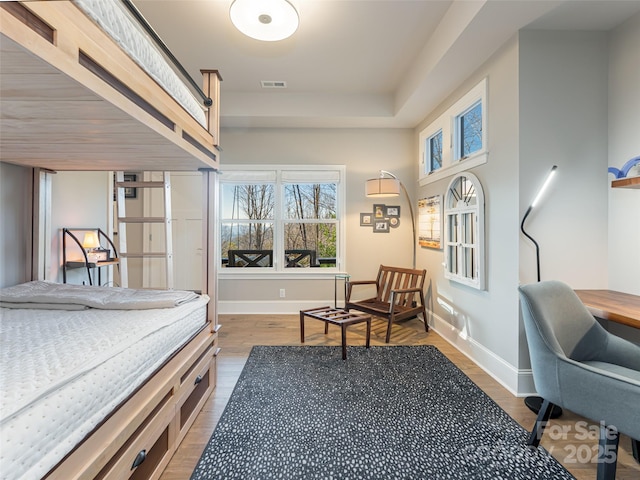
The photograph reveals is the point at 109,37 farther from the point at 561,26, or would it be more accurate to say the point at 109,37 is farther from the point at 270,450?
the point at 561,26

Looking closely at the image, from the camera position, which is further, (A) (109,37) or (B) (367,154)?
(B) (367,154)

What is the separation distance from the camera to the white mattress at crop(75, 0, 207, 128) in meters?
0.94

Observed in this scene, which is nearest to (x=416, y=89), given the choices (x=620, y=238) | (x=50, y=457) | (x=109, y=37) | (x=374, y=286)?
(x=620, y=238)

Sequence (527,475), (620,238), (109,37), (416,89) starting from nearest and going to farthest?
1. (109,37)
2. (527,475)
3. (620,238)
4. (416,89)

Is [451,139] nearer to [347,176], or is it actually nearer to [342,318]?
[347,176]

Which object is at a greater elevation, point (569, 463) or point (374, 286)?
point (374, 286)

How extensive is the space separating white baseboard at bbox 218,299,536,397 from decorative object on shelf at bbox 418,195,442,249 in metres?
0.96

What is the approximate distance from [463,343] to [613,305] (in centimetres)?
143

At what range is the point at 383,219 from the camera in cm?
438

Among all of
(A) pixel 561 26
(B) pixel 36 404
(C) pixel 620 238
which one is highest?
(A) pixel 561 26

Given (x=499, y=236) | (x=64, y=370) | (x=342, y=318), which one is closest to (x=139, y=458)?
(x=64, y=370)

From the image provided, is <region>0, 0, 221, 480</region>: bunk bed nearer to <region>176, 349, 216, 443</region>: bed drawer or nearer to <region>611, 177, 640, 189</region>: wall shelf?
<region>176, 349, 216, 443</region>: bed drawer

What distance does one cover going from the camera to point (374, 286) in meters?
4.39

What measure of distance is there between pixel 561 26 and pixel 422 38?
1.09 metres
